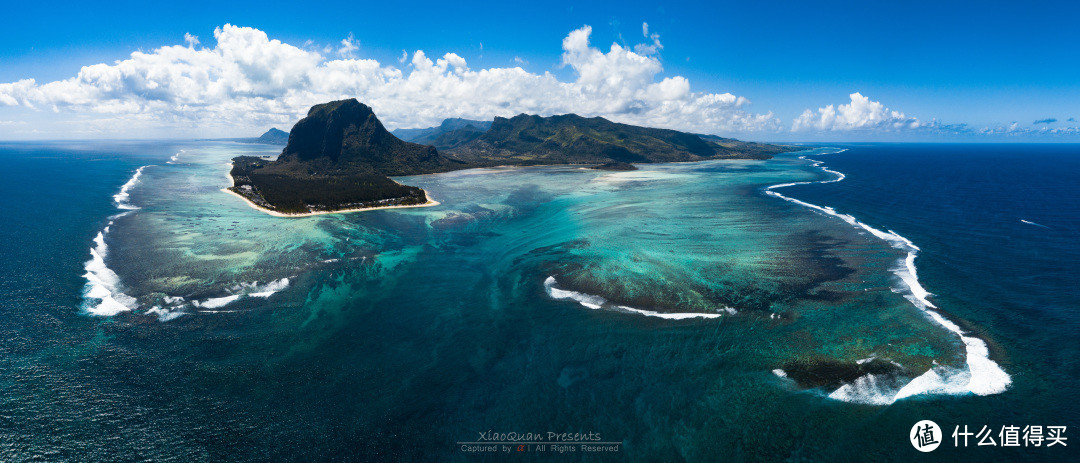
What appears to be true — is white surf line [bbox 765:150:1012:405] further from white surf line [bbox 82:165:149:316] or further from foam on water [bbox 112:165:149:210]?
foam on water [bbox 112:165:149:210]

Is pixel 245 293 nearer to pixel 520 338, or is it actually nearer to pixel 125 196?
pixel 520 338

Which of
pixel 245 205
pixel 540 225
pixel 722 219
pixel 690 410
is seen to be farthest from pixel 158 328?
pixel 722 219

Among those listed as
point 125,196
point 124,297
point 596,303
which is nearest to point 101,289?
point 124,297

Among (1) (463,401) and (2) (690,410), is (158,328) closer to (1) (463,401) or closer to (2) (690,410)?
(1) (463,401)

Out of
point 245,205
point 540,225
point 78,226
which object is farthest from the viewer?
point 245,205

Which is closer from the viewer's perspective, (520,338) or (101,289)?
A: (520,338)

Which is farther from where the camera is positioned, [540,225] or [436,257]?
[540,225]
